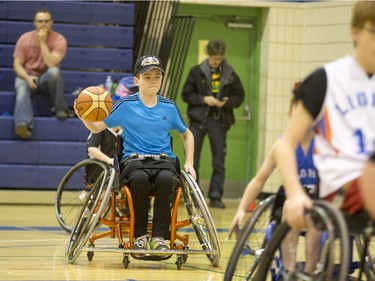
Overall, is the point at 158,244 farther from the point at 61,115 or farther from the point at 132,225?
the point at 61,115

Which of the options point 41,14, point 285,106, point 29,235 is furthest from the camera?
point 285,106

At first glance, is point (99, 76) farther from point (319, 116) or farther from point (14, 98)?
point (319, 116)

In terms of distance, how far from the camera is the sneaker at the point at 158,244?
19.1 feet

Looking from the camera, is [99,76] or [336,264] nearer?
[336,264]

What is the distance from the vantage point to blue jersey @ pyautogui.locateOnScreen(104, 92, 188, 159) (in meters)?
6.18

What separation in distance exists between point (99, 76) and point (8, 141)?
4.27 ft

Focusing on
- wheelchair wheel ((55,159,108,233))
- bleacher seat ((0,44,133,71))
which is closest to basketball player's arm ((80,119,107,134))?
wheelchair wheel ((55,159,108,233))

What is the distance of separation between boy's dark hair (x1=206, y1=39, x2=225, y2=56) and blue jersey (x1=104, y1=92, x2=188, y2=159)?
3.99 meters

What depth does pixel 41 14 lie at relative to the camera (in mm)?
10203

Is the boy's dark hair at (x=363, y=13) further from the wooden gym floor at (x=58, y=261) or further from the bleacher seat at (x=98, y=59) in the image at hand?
the bleacher seat at (x=98, y=59)

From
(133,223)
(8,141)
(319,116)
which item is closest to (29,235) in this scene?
(133,223)

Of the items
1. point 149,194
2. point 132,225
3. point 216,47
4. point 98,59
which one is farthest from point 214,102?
point 132,225

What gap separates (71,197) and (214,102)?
2.13 meters

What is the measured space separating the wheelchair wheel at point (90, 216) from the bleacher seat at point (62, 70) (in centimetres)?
419
